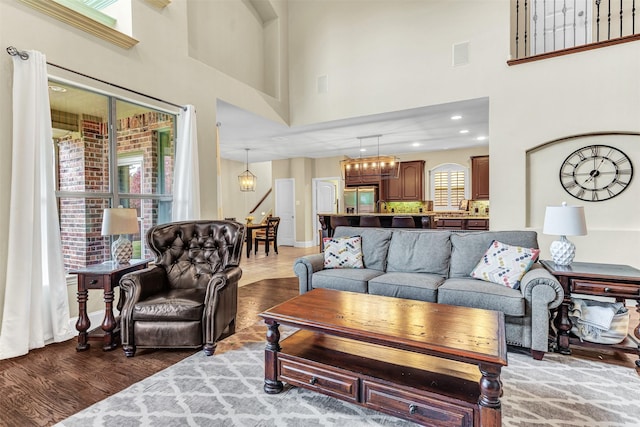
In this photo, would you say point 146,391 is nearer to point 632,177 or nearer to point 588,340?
point 588,340

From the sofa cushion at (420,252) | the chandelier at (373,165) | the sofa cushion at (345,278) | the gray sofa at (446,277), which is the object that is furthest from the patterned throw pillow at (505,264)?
the chandelier at (373,165)

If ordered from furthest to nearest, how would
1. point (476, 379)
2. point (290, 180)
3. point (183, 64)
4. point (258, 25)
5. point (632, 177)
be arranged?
point (290, 180) < point (258, 25) < point (183, 64) < point (632, 177) < point (476, 379)

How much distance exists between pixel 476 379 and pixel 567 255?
1.69m

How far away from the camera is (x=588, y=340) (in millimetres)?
2457

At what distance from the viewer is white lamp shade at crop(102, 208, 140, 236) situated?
275cm

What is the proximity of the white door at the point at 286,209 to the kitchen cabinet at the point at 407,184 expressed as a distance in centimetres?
276

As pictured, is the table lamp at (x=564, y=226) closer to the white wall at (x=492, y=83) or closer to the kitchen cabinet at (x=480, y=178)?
the white wall at (x=492, y=83)

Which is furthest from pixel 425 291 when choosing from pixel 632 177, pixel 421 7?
pixel 421 7

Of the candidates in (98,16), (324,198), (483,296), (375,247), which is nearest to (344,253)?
(375,247)

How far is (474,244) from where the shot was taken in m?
3.20

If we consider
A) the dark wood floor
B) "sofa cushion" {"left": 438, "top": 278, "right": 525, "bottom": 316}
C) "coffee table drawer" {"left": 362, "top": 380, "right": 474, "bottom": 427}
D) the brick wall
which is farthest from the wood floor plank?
"sofa cushion" {"left": 438, "top": 278, "right": 525, "bottom": 316}

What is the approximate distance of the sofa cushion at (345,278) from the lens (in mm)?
3158

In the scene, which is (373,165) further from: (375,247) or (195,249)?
(195,249)

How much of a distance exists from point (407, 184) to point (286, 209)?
3.57 m
